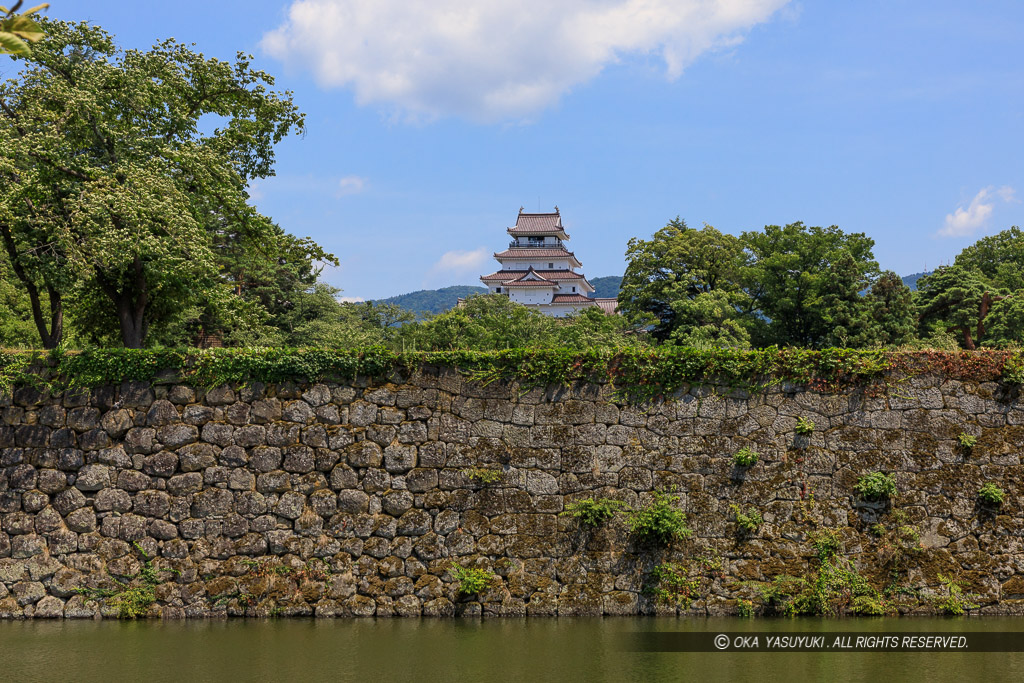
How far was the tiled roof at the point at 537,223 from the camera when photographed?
261ft

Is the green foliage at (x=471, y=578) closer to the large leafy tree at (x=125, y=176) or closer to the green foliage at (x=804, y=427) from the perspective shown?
the green foliage at (x=804, y=427)

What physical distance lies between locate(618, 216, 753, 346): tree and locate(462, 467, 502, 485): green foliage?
2535 centimetres

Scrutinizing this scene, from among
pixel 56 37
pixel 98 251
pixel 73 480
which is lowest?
pixel 73 480

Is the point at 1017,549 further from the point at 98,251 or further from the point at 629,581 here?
the point at 98,251

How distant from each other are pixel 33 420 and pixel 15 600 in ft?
7.33

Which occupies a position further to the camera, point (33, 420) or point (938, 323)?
point (938, 323)

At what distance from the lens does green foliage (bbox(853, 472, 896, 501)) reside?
9.80 meters

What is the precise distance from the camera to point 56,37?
14.0 meters

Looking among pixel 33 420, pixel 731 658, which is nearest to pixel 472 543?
pixel 731 658

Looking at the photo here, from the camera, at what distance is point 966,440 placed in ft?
32.7

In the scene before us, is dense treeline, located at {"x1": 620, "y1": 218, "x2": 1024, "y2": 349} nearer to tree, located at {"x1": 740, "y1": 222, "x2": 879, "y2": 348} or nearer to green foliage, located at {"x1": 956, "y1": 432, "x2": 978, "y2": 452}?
tree, located at {"x1": 740, "y1": 222, "x2": 879, "y2": 348}

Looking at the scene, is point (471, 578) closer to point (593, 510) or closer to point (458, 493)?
point (458, 493)

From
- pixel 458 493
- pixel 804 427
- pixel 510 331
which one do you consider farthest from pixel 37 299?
pixel 510 331

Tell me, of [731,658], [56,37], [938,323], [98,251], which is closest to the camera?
[731,658]
